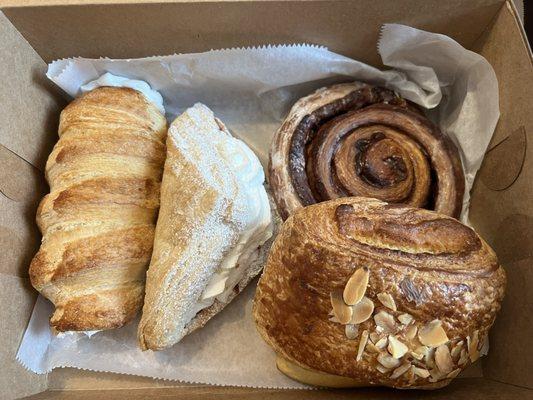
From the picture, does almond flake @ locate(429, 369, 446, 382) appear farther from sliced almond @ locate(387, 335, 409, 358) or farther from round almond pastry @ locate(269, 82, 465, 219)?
round almond pastry @ locate(269, 82, 465, 219)

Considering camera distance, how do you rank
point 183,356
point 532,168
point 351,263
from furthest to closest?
point 183,356 → point 532,168 → point 351,263

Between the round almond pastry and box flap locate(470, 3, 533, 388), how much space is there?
12 centimetres

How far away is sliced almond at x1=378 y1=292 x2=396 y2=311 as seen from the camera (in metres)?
1.14

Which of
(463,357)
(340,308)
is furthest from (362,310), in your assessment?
(463,357)

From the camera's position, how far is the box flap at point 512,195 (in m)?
1.34

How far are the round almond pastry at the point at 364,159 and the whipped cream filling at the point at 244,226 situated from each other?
0.07 m

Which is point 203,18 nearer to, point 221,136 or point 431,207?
point 221,136

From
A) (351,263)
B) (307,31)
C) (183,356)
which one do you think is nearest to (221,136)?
(307,31)

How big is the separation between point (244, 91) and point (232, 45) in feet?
0.66

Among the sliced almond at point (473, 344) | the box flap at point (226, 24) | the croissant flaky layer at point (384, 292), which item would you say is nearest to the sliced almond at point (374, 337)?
the croissant flaky layer at point (384, 292)

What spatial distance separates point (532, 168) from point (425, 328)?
54 centimetres

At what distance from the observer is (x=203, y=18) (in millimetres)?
1447

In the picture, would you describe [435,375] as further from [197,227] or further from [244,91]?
[244,91]

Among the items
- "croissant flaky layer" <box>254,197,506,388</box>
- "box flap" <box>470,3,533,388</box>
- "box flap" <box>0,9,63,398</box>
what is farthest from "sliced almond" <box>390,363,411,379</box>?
"box flap" <box>0,9,63,398</box>
